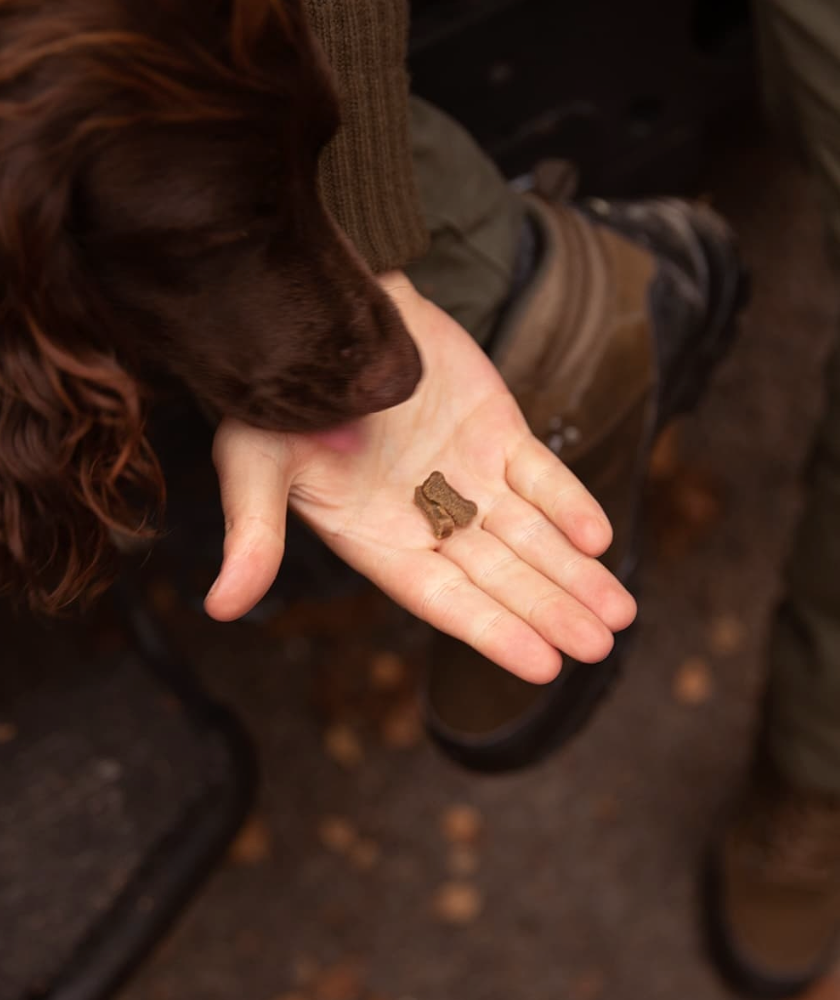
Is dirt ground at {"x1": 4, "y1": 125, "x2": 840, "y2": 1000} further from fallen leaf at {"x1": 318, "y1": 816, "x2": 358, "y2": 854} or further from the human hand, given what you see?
the human hand

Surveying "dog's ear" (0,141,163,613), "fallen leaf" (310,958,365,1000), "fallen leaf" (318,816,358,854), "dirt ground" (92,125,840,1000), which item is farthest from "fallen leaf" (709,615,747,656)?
"dog's ear" (0,141,163,613)

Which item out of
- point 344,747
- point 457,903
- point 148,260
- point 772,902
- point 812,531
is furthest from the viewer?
point 344,747

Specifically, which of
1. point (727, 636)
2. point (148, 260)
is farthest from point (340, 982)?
point (148, 260)

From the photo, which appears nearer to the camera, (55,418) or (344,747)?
(55,418)

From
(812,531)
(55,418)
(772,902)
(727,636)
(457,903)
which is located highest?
(55,418)

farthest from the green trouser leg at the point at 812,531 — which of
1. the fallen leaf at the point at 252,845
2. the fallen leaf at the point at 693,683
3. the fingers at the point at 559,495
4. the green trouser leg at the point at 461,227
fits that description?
the fallen leaf at the point at 252,845

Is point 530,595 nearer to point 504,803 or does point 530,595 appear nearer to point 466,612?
point 466,612

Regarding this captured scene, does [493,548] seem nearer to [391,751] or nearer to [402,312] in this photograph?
[402,312]

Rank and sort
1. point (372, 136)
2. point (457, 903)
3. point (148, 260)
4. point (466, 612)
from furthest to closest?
point (457, 903), point (372, 136), point (466, 612), point (148, 260)

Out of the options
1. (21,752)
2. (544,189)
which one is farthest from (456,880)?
(544,189)
